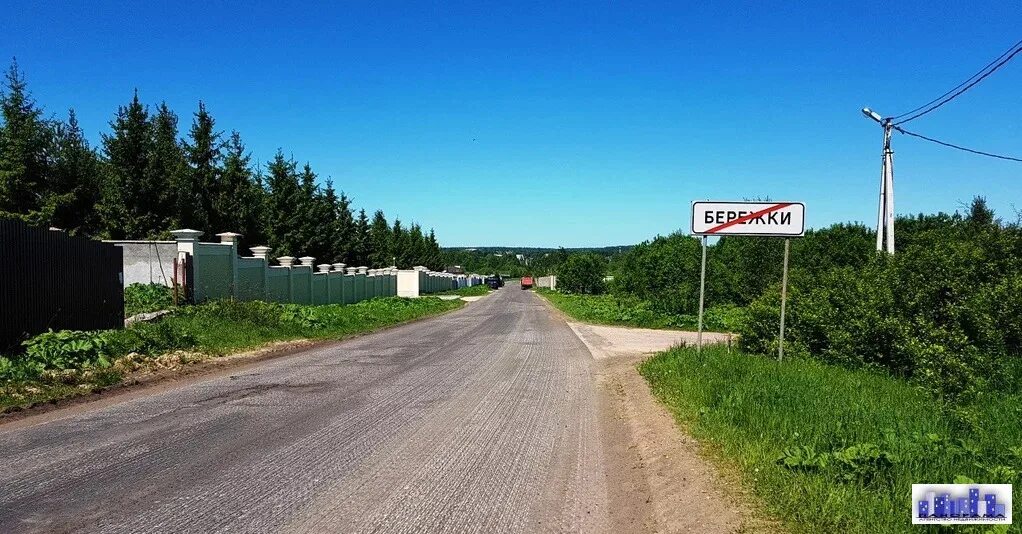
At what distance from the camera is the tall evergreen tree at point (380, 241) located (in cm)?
6203

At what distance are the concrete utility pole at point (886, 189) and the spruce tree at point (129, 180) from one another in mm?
29874

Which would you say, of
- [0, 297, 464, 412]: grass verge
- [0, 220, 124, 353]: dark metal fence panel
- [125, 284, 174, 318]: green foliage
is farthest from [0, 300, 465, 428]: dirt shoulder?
[125, 284, 174, 318]: green foliage

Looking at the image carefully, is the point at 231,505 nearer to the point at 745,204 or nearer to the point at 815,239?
the point at 745,204

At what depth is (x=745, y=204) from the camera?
10422mm

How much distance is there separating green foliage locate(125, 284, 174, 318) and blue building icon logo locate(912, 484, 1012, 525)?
58.6ft

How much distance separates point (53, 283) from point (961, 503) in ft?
48.3

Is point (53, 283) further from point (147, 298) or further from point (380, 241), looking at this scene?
point (380, 241)

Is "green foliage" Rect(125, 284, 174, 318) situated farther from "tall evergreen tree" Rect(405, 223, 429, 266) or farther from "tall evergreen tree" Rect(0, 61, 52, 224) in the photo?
"tall evergreen tree" Rect(405, 223, 429, 266)

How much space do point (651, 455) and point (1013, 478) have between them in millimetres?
2848

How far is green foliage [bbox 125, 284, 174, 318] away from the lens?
1708 cm

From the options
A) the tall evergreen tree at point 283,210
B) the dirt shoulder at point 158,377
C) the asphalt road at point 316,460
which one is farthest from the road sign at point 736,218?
the tall evergreen tree at point 283,210

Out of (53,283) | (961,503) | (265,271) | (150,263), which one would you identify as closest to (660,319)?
(265,271)

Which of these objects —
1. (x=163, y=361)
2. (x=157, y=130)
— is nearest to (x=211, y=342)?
(x=163, y=361)

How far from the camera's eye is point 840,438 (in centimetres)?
515
